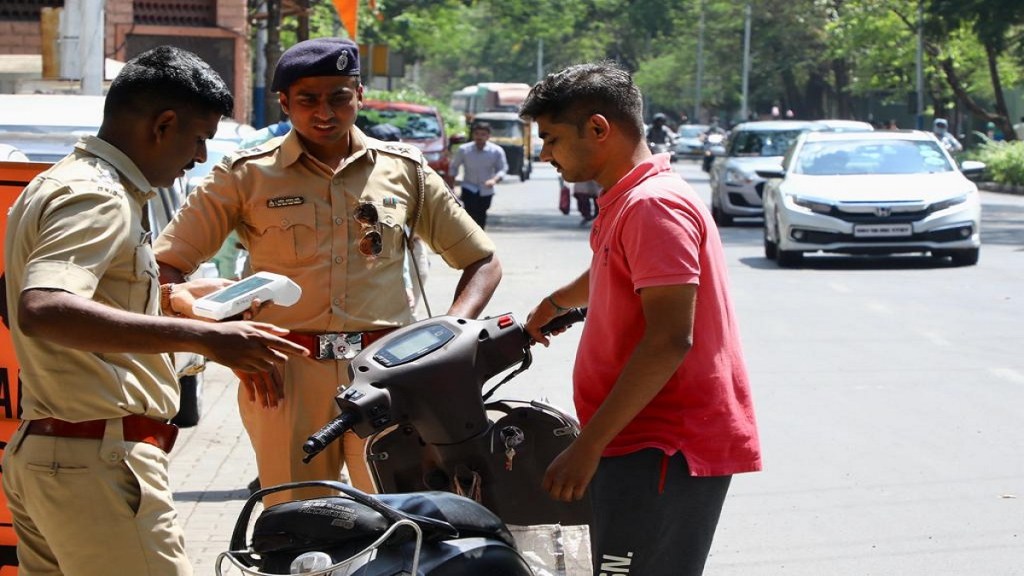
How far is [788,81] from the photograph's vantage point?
7444 cm

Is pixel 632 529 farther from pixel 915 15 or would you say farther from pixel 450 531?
pixel 915 15

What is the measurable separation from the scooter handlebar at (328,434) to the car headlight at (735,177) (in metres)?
21.3

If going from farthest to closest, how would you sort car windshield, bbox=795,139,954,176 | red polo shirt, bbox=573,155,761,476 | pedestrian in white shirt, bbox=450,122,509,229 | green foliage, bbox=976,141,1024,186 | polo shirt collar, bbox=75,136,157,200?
green foliage, bbox=976,141,1024,186 → pedestrian in white shirt, bbox=450,122,509,229 → car windshield, bbox=795,139,954,176 → red polo shirt, bbox=573,155,761,476 → polo shirt collar, bbox=75,136,157,200

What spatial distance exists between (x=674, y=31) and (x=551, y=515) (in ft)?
274

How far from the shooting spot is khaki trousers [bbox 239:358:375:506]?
14.7 feet

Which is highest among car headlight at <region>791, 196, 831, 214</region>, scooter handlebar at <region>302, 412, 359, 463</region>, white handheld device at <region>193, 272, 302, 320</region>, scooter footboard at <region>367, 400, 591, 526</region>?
white handheld device at <region>193, 272, 302, 320</region>

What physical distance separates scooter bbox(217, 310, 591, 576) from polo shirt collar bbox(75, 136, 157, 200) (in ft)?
1.96

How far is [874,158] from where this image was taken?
18.4m

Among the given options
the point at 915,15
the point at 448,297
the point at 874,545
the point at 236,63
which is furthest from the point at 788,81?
the point at 874,545

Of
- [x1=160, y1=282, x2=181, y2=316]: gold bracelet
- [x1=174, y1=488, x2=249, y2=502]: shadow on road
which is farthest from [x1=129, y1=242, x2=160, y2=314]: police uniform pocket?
[x1=174, y1=488, x2=249, y2=502]: shadow on road

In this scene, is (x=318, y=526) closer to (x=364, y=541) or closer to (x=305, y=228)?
(x=364, y=541)

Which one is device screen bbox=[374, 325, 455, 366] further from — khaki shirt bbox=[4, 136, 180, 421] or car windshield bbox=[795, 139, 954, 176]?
car windshield bbox=[795, 139, 954, 176]

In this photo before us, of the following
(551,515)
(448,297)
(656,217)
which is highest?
(656,217)

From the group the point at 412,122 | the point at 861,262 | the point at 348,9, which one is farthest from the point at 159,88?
the point at 412,122
